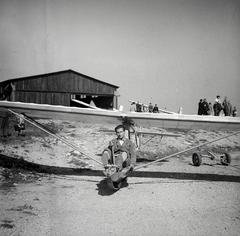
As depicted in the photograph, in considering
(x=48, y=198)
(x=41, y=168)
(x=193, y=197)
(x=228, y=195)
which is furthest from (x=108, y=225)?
(x=41, y=168)

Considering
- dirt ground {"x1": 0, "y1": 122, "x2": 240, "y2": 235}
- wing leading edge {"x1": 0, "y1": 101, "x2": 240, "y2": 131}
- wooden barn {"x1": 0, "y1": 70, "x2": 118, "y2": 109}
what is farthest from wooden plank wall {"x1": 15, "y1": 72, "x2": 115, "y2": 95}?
wing leading edge {"x1": 0, "y1": 101, "x2": 240, "y2": 131}

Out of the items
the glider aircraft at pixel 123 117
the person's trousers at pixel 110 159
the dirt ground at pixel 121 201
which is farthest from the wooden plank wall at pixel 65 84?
the person's trousers at pixel 110 159

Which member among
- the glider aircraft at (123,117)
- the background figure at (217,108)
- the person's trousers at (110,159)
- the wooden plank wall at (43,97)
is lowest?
the person's trousers at (110,159)

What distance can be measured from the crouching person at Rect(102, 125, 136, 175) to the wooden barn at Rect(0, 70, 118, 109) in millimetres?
20132

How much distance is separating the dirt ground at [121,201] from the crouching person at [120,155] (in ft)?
2.77

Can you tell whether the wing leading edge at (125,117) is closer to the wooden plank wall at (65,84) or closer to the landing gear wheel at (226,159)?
the landing gear wheel at (226,159)

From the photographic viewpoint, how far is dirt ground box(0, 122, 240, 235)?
16.9 ft

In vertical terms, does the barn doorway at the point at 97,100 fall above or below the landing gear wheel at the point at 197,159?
above

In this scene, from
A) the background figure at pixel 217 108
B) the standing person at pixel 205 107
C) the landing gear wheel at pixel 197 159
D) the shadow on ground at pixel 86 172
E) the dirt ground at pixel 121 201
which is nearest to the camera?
the dirt ground at pixel 121 201

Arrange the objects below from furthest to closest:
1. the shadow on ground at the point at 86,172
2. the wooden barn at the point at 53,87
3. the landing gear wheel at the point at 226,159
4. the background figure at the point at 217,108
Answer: the wooden barn at the point at 53,87 < the background figure at the point at 217,108 < the landing gear wheel at the point at 226,159 < the shadow on ground at the point at 86,172

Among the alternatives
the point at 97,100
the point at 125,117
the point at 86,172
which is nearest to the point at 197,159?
the point at 86,172

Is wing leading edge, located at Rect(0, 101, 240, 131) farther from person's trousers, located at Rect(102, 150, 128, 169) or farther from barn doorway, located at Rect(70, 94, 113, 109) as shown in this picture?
barn doorway, located at Rect(70, 94, 113, 109)

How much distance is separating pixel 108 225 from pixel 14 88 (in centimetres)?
2509

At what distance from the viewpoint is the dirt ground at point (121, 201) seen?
5.16 metres
